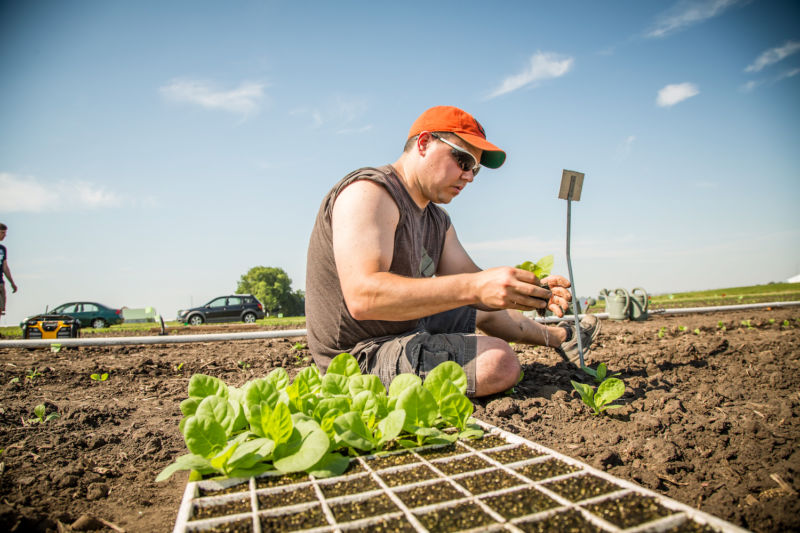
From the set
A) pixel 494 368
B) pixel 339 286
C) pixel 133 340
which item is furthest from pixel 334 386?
pixel 133 340

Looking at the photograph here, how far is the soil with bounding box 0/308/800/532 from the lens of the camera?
4.56ft

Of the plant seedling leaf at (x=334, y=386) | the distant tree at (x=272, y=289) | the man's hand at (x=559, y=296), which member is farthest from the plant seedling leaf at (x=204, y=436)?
the distant tree at (x=272, y=289)

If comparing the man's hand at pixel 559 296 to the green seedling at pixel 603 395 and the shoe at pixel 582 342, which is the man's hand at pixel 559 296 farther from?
the shoe at pixel 582 342

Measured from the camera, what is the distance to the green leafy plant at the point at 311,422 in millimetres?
1281

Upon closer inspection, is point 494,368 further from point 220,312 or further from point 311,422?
point 220,312

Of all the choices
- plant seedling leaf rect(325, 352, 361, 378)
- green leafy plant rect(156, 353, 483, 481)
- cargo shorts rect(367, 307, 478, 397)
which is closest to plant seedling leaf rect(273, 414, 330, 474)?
green leafy plant rect(156, 353, 483, 481)

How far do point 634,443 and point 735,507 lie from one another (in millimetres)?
434

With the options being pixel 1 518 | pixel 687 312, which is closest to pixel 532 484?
pixel 1 518

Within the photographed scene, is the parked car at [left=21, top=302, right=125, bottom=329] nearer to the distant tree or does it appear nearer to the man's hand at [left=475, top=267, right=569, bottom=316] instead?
the man's hand at [left=475, top=267, right=569, bottom=316]

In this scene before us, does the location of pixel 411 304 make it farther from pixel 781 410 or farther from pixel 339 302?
pixel 781 410

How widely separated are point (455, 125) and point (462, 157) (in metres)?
0.17

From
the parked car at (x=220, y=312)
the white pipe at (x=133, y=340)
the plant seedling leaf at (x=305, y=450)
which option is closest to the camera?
the plant seedling leaf at (x=305, y=450)

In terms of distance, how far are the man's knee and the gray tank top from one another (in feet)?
1.66

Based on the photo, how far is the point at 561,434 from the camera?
1852 mm
